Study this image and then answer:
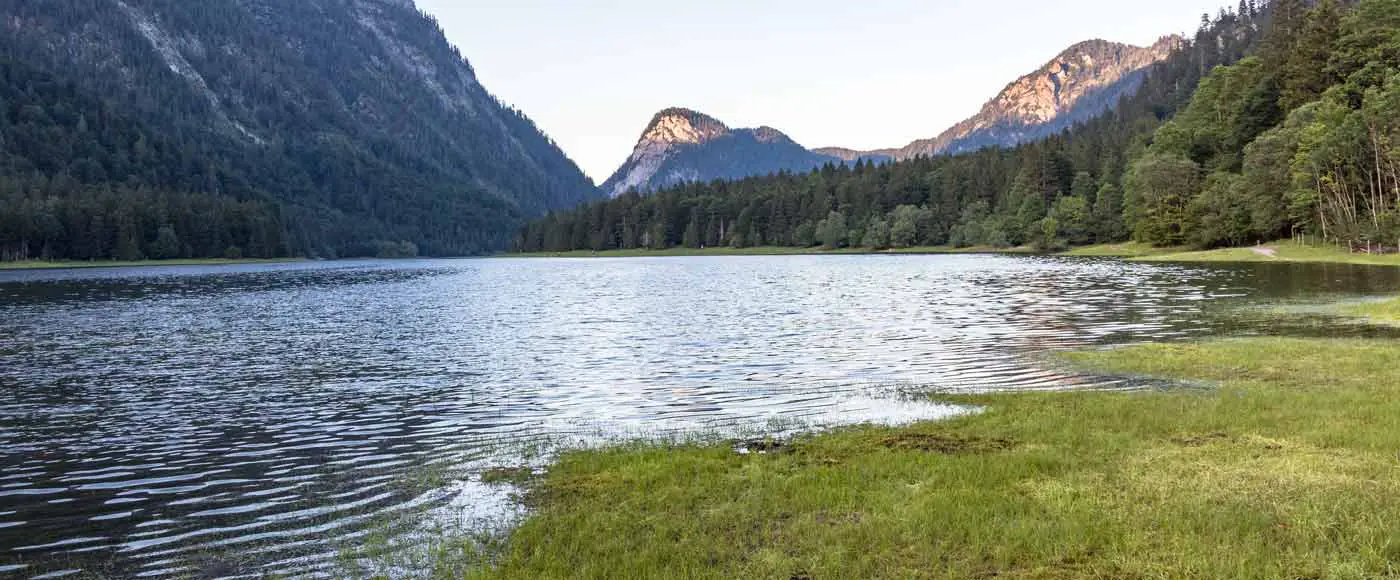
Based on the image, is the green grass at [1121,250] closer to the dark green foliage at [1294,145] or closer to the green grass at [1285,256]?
the dark green foliage at [1294,145]

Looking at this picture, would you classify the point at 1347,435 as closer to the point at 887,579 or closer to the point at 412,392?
the point at 887,579

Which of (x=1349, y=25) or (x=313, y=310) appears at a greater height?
(x=1349, y=25)

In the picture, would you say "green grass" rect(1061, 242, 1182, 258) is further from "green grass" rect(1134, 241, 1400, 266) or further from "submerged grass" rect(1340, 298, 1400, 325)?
"submerged grass" rect(1340, 298, 1400, 325)

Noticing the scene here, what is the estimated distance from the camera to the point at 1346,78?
5079 inches

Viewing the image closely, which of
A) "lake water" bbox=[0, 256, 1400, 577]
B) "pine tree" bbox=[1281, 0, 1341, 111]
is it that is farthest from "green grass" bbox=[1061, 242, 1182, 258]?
"lake water" bbox=[0, 256, 1400, 577]

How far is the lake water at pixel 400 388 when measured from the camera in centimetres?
1567

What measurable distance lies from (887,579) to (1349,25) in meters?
161

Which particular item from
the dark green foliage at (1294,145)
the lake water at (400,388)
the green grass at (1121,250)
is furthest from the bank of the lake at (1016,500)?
the green grass at (1121,250)

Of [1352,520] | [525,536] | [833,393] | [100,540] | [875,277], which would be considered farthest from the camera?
[875,277]

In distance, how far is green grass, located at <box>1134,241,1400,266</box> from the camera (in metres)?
95.6

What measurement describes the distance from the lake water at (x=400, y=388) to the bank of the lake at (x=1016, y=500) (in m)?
2.75

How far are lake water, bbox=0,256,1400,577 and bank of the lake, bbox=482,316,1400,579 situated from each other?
275cm

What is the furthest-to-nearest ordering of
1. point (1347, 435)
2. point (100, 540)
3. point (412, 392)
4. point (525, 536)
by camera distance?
1. point (412, 392)
2. point (1347, 435)
3. point (100, 540)
4. point (525, 536)

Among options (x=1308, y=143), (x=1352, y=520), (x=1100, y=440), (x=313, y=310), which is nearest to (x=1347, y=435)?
(x=1100, y=440)
